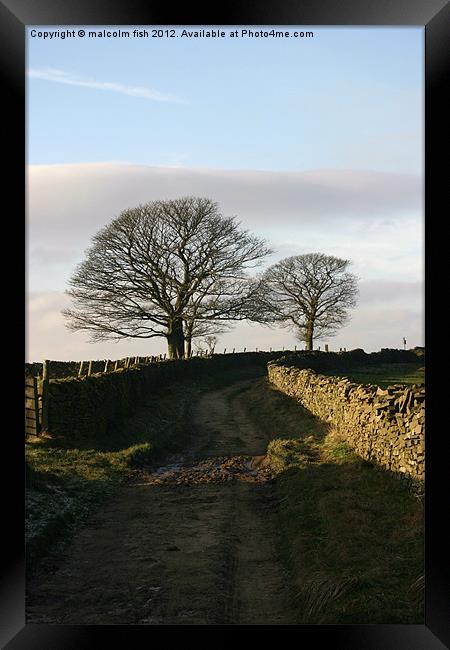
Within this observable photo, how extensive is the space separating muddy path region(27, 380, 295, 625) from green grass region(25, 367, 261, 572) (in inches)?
12.0

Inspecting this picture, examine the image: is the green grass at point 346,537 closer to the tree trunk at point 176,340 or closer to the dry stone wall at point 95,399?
the dry stone wall at point 95,399

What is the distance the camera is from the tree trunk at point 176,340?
26750 millimetres

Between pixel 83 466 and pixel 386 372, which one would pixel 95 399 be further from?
pixel 386 372

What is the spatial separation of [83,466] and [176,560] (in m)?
4.47

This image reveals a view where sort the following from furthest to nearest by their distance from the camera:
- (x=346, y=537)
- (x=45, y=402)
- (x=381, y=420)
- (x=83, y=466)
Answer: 1. (x=45, y=402)
2. (x=83, y=466)
3. (x=381, y=420)
4. (x=346, y=537)

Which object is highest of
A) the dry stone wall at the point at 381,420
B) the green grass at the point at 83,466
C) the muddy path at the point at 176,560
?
the dry stone wall at the point at 381,420

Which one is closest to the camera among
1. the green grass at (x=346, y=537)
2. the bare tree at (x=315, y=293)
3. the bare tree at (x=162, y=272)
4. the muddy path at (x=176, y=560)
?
the green grass at (x=346, y=537)

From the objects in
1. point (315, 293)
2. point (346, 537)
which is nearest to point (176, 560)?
point (346, 537)

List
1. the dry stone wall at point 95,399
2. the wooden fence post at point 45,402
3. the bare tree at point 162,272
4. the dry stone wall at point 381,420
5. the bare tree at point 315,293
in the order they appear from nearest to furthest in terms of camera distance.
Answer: the dry stone wall at point 381,420 → the wooden fence post at point 45,402 → the dry stone wall at point 95,399 → the bare tree at point 162,272 → the bare tree at point 315,293

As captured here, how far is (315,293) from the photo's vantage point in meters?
37.8

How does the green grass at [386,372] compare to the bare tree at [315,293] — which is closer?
the green grass at [386,372]

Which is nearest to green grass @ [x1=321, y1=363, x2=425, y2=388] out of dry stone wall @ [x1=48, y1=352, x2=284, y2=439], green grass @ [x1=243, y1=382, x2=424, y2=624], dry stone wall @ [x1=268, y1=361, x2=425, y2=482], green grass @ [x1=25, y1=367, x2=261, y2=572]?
dry stone wall @ [x1=48, y1=352, x2=284, y2=439]
